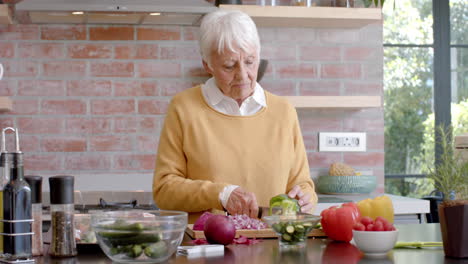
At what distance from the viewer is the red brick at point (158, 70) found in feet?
12.5

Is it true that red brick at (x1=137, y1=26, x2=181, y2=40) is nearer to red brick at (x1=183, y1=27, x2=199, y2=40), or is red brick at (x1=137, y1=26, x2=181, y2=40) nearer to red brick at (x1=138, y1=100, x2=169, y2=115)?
red brick at (x1=183, y1=27, x2=199, y2=40)

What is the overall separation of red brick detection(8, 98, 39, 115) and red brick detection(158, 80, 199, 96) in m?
0.65

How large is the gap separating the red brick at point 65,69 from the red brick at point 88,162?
0.43 meters

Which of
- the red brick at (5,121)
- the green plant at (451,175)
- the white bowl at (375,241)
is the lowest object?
the white bowl at (375,241)

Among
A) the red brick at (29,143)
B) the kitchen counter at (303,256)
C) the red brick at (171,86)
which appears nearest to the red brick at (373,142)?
the red brick at (171,86)

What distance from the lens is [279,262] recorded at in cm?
150

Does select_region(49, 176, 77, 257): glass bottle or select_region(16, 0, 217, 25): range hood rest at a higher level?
select_region(16, 0, 217, 25): range hood

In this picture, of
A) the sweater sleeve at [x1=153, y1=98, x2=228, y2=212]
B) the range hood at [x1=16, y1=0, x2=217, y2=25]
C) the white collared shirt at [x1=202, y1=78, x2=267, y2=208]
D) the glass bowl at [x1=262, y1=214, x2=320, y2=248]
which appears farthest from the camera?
the range hood at [x1=16, y1=0, x2=217, y2=25]

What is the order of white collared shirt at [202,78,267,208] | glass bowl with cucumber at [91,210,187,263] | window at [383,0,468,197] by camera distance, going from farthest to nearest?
window at [383,0,468,197] < white collared shirt at [202,78,267,208] < glass bowl with cucumber at [91,210,187,263]

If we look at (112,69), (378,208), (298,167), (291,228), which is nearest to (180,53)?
(112,69)

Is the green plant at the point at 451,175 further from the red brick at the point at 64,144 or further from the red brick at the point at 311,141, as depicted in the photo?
the red brick at the point at 64,144

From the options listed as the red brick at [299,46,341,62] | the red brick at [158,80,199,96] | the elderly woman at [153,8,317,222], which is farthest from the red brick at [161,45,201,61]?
the elderly woman at [153,8,317,222]

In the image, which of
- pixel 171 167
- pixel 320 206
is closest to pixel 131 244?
pixel 171 167

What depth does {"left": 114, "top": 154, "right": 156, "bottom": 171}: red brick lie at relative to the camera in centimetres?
377
